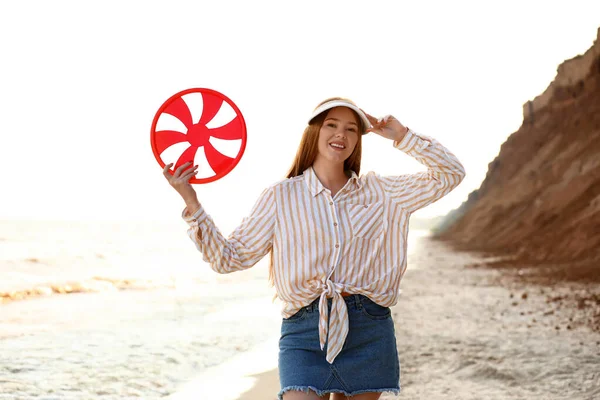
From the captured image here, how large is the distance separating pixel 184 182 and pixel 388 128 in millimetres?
1010

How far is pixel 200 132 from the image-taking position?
3348mm

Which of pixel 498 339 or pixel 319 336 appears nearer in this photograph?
pixel 319 336

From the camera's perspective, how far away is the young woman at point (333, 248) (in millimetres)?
3037

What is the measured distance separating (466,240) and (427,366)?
4108cm

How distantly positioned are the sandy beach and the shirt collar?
112 inches

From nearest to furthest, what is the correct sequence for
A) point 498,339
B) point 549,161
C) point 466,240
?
point 498,339
point 549,161
point 466,240

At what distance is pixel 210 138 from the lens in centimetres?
336

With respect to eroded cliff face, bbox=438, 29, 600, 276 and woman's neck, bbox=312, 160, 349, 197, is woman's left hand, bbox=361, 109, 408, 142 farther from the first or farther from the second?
eroded cliff face, bbox=438, 29, 600, 276

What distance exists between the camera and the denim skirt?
3.03m

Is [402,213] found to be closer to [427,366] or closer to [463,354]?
[427,366]

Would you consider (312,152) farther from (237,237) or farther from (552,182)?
(552,182)

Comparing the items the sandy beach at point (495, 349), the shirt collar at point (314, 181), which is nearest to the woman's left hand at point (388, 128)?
the shirt collar at point (314, 181)

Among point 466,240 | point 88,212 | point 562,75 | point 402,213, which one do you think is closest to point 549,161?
point 562,75

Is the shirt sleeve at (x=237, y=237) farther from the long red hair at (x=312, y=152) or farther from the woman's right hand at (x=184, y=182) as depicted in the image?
the long red hair at (x=312, y=152)
